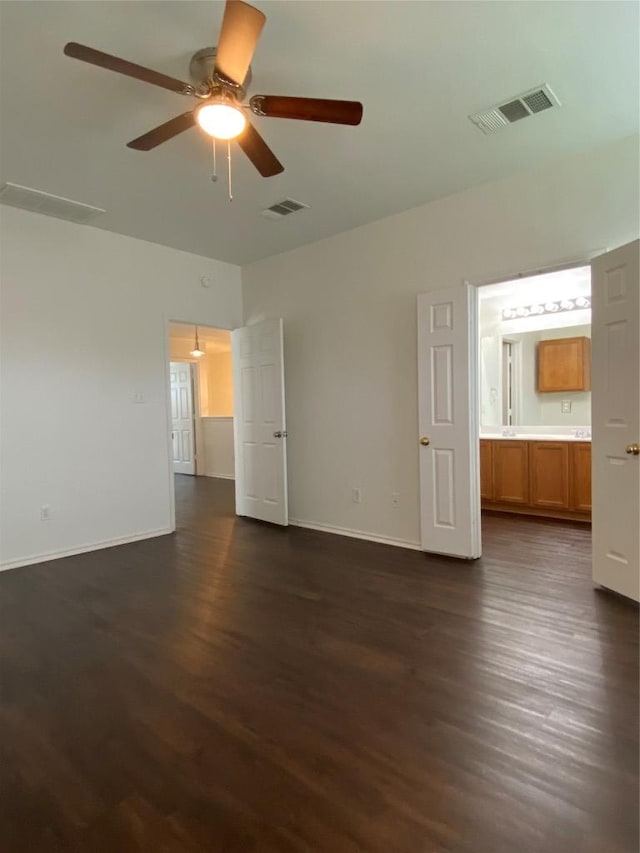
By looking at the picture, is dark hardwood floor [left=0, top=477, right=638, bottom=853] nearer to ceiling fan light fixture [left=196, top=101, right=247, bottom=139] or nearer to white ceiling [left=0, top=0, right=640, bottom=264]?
ceiling fan light fixture [left=196, top=101, right=247, bottom=139]

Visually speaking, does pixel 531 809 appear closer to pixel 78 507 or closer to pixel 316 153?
pixel 316 153

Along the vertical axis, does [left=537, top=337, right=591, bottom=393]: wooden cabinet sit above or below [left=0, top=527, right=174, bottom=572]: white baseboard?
above

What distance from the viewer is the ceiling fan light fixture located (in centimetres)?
211

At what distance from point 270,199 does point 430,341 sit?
174 centimetres

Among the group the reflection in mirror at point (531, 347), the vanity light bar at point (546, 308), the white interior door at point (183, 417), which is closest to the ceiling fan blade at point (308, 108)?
the reflection in mirror at point (531, 347)

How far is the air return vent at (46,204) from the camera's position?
3598mm

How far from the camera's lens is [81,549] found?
4.30 metres

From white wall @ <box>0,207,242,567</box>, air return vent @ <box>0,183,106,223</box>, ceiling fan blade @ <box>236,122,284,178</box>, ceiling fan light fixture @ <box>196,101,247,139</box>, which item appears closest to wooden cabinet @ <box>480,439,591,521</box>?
white wall @ <box>0,207,242,567</box>

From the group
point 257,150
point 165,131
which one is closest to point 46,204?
point 165,131

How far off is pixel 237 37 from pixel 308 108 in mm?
415

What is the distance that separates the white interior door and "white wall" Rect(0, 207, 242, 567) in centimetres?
454

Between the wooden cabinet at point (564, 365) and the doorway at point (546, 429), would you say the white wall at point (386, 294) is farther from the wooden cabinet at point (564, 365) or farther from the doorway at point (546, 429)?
the wooden cabinet at point (564, 365)

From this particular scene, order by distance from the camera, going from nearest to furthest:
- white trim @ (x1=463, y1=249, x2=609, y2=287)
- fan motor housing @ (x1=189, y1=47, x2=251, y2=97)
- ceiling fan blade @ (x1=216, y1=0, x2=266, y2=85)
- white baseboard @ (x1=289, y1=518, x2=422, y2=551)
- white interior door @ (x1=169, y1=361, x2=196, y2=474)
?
ceiling fan blade @ (x1=216, y1=0, x2=266, y2=85)
fan motor housing @ (x1=189, y1=47, x2=251, y2=97)
white trim @ (x1=463, y1=249, x2=609, y2=287)
white baseboard @ (x1=289, y1=518, x2=422, y2=551)
white interior door @ (x1=169, y1=361, x2=196, y2=474)

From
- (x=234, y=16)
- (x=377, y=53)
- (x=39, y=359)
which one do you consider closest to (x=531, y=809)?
(x=234, y=16)
